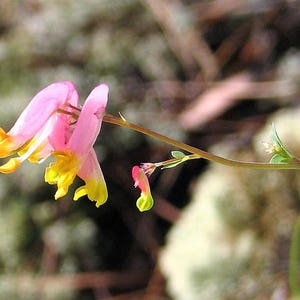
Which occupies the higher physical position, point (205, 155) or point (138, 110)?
point (138, 110)

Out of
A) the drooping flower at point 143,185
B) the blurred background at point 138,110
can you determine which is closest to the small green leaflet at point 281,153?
the drooping flower at point 143,185

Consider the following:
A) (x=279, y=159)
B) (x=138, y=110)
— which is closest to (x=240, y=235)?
(x=138, y=110)

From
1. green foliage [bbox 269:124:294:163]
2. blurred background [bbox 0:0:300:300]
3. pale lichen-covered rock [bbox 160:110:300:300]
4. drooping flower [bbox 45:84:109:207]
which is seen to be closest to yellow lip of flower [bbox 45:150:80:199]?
drooping flower [bbox 45:84:109:207]

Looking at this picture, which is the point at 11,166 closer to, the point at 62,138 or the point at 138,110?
the point at 62,138

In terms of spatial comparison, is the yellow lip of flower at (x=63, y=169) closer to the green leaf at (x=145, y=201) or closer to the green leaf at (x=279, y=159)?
the green leaf at (x=145, y=201)

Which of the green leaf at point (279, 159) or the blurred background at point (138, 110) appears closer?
the green leaf at point (279, 159)

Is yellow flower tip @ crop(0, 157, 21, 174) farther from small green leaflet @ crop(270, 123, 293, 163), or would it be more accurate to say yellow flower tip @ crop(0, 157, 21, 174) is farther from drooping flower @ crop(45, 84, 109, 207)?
small green leaflet @ crop(270, 123, 293, 163)

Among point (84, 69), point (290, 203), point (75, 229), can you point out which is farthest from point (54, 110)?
point (84, 69)
